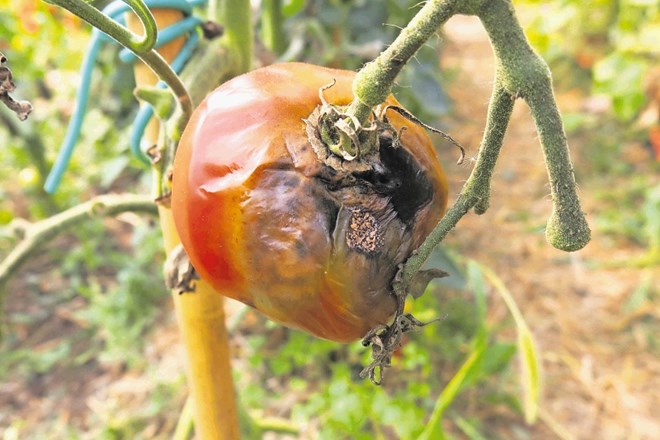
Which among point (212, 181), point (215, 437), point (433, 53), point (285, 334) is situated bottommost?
point (215, 437)

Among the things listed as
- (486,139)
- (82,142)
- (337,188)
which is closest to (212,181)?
(337,188)

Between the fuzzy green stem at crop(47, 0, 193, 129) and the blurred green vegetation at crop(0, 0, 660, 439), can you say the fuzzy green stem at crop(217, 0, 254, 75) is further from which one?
the blurred green vegetation at crop(0, 0, 660, 439)

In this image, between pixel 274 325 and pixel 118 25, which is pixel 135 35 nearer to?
pixel 118 25

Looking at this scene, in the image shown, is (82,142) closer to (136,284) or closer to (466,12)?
(136,284)

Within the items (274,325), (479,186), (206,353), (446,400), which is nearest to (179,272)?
(206,353)

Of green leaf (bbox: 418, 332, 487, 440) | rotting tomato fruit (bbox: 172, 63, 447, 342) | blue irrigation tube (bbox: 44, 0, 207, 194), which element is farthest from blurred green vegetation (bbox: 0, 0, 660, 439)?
rotting tomato fruit (bbox: 172, 63, 447, 342)

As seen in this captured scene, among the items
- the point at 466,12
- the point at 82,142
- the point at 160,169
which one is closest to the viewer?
the point at 466,12
